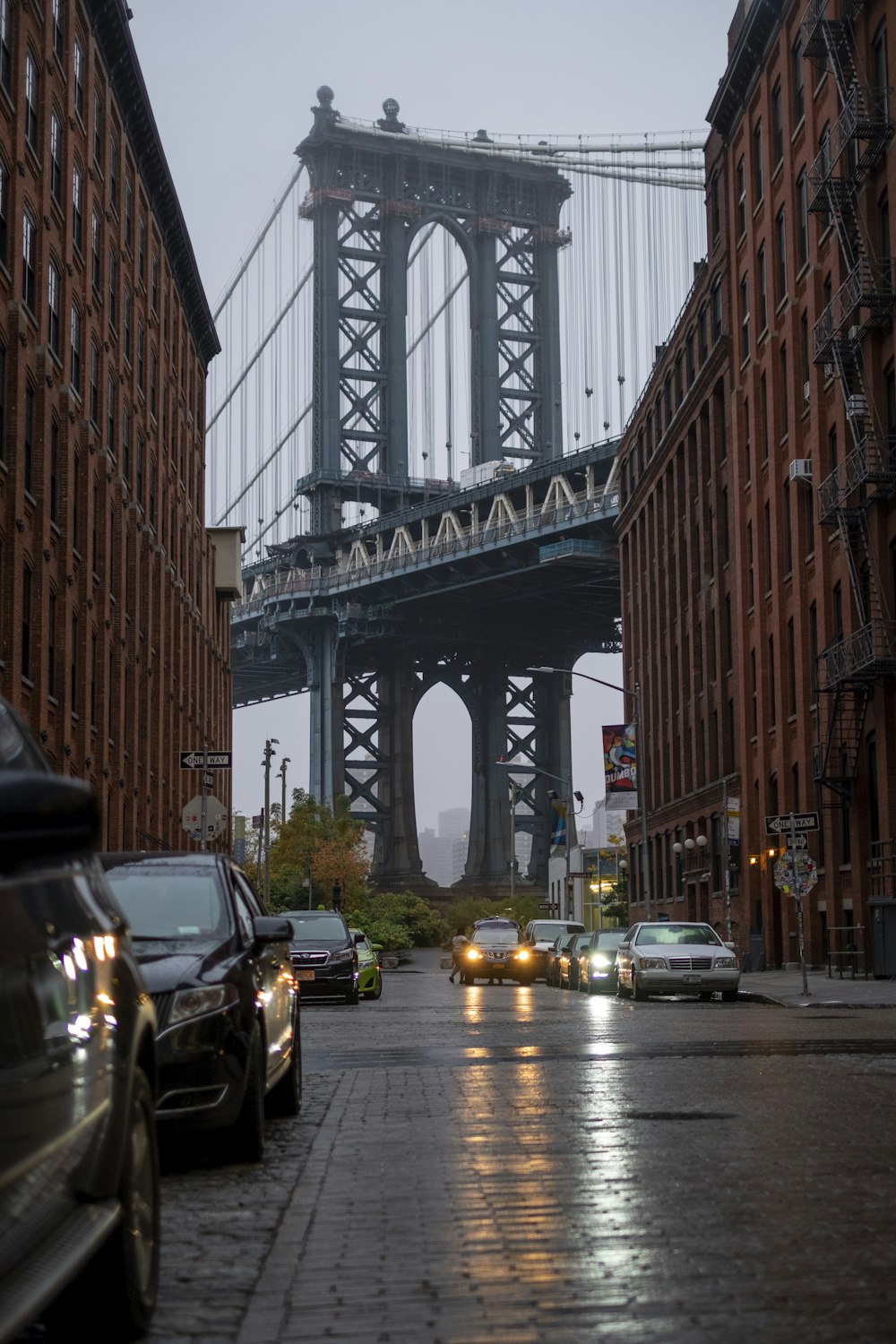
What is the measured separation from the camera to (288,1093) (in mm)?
12156

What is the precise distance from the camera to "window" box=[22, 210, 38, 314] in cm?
3766

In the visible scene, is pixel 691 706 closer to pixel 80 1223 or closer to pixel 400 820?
pixel 80 1223

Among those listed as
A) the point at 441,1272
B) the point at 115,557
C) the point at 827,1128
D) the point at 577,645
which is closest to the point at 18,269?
the point at 115,557

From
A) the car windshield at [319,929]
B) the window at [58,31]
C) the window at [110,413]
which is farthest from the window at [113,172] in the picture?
the car windshield at [319,929]

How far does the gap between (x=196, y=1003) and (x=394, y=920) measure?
283 ft

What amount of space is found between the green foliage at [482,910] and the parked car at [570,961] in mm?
55326

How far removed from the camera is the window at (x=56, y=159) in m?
41.1

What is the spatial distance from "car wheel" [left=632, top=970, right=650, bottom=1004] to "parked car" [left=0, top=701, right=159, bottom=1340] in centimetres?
2640

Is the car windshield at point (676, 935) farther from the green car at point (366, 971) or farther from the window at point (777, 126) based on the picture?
the window at point (777, 126)

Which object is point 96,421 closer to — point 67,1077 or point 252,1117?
point 252,1117

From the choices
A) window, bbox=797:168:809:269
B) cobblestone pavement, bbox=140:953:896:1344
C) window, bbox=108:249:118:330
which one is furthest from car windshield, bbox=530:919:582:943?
cobblestone pavement, bbox=140:953:896:1344

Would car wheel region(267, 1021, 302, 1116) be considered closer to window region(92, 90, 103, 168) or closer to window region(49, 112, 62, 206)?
window region(49, 112, 62, 206)

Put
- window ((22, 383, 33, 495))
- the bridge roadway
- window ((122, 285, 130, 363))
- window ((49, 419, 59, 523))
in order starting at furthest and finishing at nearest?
the bridge roadway < window ((122, 285, 130, 363)) < window ((49, 419, 59, 523)) < window ((22, 383, 33, 495))

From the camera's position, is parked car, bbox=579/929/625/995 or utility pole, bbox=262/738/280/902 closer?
Result: parked car, bbox=579/929/625/995
